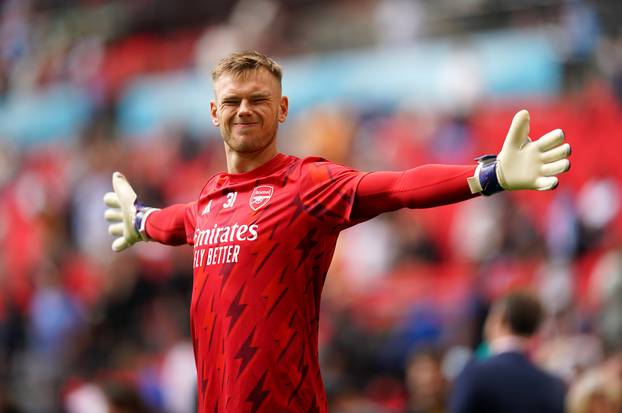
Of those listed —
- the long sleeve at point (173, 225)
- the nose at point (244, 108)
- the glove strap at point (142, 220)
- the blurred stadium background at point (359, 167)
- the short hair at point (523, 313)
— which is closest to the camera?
the nose at point (244, 108)

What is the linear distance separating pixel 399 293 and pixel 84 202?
555cm

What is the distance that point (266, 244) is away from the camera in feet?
13.7

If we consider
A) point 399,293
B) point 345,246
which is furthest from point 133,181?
point 399,293

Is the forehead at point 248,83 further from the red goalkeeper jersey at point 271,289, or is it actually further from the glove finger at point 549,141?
the glove finger at point 549,141

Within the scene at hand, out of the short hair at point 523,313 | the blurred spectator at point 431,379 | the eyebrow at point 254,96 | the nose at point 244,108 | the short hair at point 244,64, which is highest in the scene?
the short hair at point 244,64

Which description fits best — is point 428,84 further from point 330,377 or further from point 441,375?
point 441,375

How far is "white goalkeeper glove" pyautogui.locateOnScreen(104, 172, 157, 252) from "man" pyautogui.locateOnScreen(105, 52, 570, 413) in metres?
0.78

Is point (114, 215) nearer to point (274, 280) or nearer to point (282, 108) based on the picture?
point (282, 108)

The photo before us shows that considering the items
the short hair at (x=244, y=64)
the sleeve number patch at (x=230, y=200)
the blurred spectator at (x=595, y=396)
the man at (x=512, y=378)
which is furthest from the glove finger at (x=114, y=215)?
the blurred spectator at (x=595, y=396)

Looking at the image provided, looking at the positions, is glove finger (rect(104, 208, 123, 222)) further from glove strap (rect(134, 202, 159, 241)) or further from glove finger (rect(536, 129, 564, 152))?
glove finger (rect(536, 129, 564, 152))

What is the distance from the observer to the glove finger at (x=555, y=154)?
12.0 ft

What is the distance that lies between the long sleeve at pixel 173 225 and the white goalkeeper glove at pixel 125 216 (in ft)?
0.29

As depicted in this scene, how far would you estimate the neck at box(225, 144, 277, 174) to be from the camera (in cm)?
436

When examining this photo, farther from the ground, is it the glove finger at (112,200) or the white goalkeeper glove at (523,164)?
the glove finger at (112,200)
